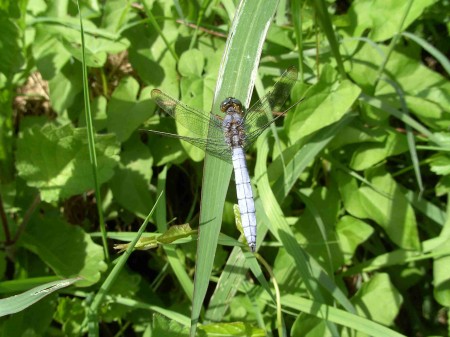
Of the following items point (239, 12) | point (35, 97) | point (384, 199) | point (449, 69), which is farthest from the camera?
point (35, 97)

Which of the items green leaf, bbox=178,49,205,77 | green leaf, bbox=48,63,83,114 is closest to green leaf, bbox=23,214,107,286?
green leaf, bbox=48,63,83,114

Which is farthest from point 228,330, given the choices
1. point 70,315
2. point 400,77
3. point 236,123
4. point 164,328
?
point 400,77

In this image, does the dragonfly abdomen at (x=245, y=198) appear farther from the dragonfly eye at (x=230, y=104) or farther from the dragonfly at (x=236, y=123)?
the dragonfly eye at (x=230, y=104)

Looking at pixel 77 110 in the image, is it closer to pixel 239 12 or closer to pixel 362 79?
pixel 239 12

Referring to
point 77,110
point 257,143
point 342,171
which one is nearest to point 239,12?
point 257,143

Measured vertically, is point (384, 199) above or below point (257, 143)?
below

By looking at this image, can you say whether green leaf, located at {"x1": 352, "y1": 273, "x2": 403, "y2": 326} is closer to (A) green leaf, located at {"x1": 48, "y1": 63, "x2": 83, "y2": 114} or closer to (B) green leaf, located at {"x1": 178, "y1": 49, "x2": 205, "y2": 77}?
(B) green leaf, located at {"x1": 178, "y1": 49, "x2": 205, "y2": 77}
